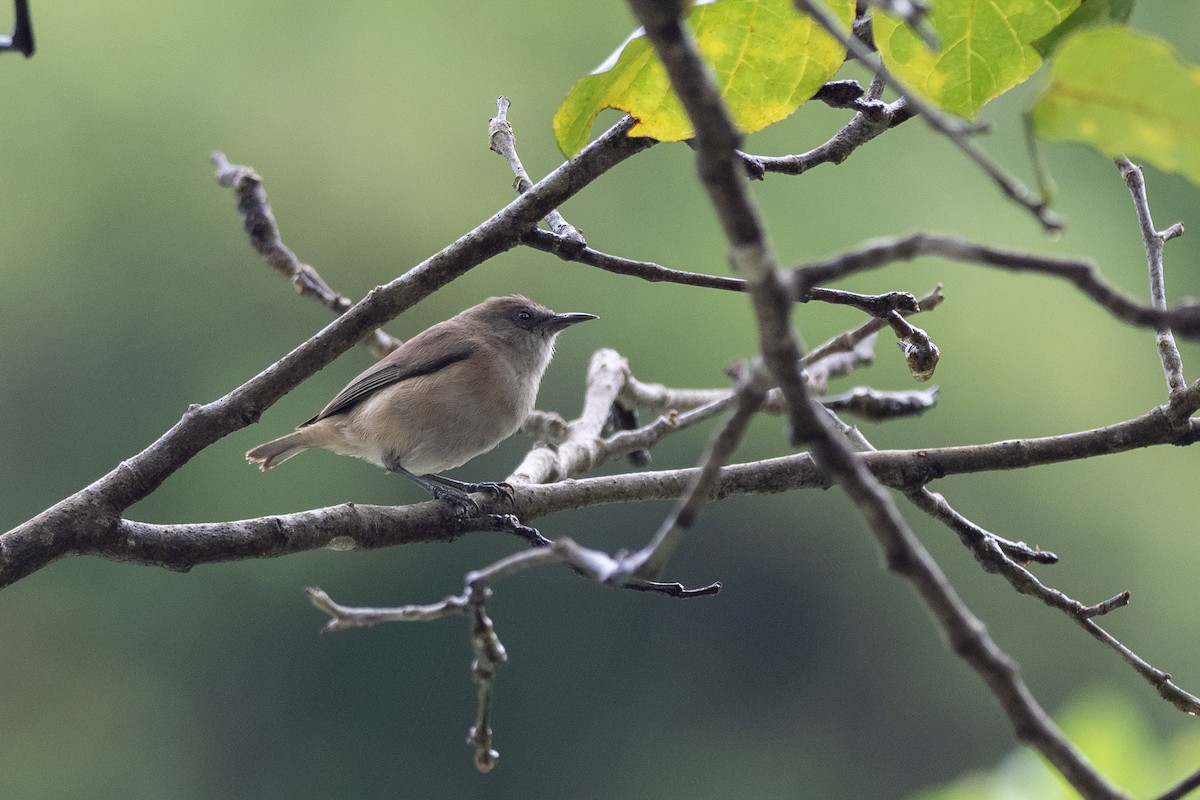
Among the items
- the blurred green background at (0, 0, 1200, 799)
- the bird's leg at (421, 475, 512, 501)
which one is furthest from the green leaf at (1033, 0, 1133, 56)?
the blurred green background at (0, 0, 1200, 799)

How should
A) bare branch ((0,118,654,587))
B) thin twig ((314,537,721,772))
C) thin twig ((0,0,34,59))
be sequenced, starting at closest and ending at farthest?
1. thin twig ((314,537,721,772))
2. thin twig ((0,0,34,59))
3. bare branch ((0,118,654,587))

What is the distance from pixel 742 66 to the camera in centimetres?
164

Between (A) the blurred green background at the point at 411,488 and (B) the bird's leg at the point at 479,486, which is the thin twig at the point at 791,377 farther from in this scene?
(A) the blurred green background at the point at 411,488

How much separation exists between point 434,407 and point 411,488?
839 cm

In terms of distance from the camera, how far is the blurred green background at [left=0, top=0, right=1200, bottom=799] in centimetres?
1415

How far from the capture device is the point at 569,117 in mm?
1675

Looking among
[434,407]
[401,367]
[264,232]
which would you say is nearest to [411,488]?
[401,367]

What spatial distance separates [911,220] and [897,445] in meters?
2.75

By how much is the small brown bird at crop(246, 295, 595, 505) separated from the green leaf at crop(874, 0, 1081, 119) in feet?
10.1

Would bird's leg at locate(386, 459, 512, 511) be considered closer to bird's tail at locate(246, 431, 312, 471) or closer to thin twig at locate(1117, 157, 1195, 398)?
bird's tail at locate(246, 431, 312, 471)

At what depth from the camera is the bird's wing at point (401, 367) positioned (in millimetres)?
5250

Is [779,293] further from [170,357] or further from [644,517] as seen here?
[170,357]

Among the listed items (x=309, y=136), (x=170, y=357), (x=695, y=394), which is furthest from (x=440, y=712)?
(x=695, y=394)

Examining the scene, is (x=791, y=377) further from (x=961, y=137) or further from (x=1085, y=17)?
(x=1085, y=17)
